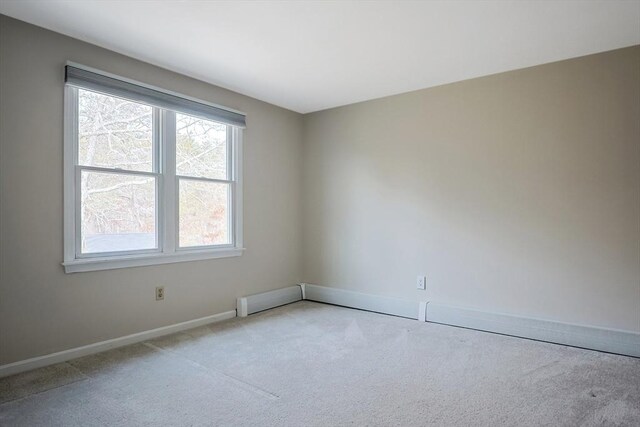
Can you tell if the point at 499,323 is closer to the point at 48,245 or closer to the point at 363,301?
the point at 363,301

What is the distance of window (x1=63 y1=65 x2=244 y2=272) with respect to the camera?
2.76 m

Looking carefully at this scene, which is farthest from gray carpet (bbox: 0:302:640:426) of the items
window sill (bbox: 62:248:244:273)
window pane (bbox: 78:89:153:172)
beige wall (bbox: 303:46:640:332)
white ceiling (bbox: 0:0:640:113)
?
white ceiling (bbox: 0:0:640:113)

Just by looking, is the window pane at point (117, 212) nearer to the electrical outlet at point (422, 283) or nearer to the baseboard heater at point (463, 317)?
the baseboard heater at point (463, 317)

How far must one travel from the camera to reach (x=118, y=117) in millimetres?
3000

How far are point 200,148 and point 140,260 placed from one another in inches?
46.2

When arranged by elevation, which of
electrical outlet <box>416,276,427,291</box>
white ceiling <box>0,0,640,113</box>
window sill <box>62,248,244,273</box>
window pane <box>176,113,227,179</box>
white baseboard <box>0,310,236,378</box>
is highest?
white ceiling <box>0,0,640,113</box>

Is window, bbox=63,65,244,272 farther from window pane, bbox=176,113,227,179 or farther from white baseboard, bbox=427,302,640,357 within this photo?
white baseboard, bbox=427,302,640,357

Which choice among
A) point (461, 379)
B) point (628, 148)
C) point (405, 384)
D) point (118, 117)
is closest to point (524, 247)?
point (628, 148)

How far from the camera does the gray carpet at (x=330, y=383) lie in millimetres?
1962

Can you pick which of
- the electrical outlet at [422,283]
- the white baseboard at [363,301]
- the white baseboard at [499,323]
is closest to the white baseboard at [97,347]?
the white baseboard at [363,301]

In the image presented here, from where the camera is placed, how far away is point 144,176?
3148 millimetres

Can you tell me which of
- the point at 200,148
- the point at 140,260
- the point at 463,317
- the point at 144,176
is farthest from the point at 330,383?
the point at 200,148

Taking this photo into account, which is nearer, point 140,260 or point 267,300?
point 140,260

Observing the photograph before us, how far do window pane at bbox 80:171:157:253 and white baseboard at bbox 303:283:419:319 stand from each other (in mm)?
1992
